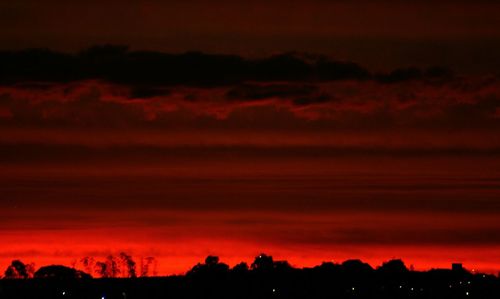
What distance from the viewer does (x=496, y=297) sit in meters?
194

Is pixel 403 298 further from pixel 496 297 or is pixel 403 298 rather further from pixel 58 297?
pixel 58 297

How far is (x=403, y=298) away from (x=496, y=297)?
12.4 meters

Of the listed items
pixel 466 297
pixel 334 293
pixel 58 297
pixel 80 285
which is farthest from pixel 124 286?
pixel 466 297

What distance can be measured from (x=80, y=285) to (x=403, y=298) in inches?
1746

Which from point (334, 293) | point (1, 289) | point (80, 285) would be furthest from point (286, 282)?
point (1, 289)

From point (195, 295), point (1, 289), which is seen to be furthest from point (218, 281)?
point (1, 289)

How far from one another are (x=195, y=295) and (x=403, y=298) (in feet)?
112

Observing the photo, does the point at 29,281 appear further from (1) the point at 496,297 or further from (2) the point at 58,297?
(1) the point at 496,297

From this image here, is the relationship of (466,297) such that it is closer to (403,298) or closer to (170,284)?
(403,298)

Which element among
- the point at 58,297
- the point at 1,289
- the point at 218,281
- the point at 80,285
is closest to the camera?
the point at 1,289

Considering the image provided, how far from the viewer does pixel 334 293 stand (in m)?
193

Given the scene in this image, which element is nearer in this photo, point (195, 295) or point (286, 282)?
point (195, 295)

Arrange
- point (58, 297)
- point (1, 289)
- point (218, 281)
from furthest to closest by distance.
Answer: point (218, 281)
point (58, 297)
point (1, 289)

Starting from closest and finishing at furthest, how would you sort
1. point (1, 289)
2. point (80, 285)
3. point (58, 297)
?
point (1, 289), point (58, 297), point (80, 285)
